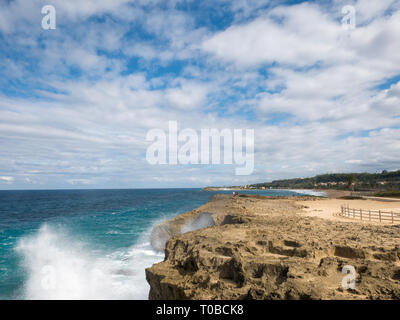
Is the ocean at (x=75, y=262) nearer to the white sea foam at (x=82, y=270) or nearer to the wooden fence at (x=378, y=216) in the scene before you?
the white sea foam at (x=82, y=270)

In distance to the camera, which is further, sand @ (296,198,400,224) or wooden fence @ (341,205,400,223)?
sand @ (296,198,400,224)

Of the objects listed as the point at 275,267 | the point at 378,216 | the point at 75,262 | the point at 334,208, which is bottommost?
the point at 75,262

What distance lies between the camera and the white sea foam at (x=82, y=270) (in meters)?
15.5

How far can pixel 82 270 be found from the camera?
18938 mm

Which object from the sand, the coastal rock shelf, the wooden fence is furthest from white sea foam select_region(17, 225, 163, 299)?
the wooden fence

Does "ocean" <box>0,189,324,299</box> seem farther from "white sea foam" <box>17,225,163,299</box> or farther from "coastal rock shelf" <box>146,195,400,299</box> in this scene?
"coastal rock shelf" <box>146,195,400,299</box>

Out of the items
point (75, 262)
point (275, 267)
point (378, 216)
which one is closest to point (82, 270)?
point (75, 262)

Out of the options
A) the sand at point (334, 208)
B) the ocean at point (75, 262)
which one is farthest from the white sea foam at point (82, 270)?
the sand at point (334, 208)

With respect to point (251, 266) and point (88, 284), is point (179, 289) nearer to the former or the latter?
point (251, 266)

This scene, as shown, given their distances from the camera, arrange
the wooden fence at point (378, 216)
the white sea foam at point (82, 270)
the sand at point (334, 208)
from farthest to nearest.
A: the sand at point (334, 208) < the wooden fence at point (378, 216) < the white sea foam at point (82, 270)

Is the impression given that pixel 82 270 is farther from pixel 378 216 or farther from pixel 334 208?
pixel 334 208

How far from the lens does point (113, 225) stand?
36.6m

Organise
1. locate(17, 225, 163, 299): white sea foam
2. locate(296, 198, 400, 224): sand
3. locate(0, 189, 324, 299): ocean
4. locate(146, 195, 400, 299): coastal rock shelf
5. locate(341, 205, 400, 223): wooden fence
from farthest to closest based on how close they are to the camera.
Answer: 1. locate(296, 198, 400, 224): sand
2. locate(341, 205, 400, 223): wooden fence
3. locate(0, 189, 324, 299): ocean
4. locate(17, 225, 163, 299): white sea foam
5. locate(146, 195, 400, 299): coastal rock shelf

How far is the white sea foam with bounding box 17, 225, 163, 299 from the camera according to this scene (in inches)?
612
